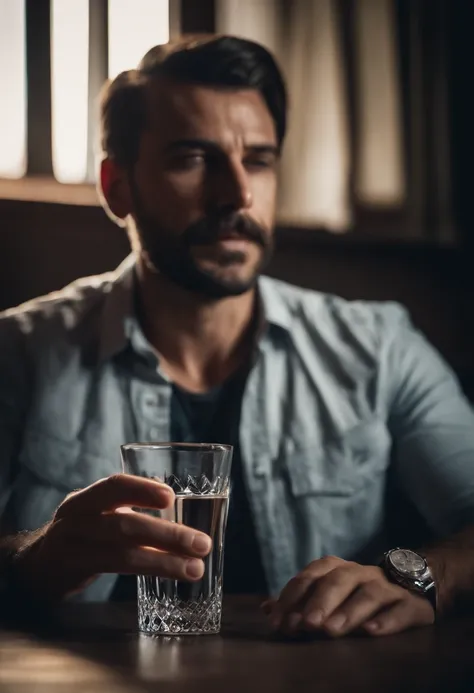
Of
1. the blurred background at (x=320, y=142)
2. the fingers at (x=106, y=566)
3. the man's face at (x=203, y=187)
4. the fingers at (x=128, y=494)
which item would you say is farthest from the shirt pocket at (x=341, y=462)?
the fingers at (x=128, y=494)

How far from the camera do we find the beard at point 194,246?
1.47 m

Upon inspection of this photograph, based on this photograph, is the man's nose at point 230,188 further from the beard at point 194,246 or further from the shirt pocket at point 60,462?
the shirt pocket at point 60,462

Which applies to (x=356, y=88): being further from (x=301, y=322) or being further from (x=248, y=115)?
(x=301, y=322)

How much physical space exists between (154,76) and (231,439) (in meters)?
0.60

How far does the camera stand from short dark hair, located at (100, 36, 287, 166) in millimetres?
1471

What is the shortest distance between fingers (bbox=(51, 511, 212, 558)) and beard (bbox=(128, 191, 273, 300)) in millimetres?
660

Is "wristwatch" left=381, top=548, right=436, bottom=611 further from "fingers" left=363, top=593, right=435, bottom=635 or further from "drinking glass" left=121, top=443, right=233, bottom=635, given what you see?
"drinking glass" left=121, top=443, right=233, bottom=635

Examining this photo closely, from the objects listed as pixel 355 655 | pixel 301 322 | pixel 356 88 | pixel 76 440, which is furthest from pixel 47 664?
pixel 356 88

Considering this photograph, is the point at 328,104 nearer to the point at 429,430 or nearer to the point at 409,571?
the point at 429,430

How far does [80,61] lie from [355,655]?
41.2 inches

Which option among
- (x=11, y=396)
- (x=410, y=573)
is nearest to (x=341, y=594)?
(x=410, y=573)

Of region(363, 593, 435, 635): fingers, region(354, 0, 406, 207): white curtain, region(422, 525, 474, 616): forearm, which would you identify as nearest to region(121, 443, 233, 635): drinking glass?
region(363, 593, 435, 635): fingers

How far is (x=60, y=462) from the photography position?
1376 millimetres

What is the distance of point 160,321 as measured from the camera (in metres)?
1.51
